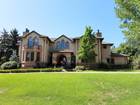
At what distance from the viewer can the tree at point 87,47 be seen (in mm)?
52906

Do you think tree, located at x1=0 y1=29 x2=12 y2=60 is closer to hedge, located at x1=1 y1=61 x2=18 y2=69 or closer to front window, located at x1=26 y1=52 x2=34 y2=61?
front window, located at x1=26 y1=52 x2=34 y2=61

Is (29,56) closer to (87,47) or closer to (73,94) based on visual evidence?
(87,47)

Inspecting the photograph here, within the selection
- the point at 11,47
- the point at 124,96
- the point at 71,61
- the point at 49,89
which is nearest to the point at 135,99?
the point at 124,96

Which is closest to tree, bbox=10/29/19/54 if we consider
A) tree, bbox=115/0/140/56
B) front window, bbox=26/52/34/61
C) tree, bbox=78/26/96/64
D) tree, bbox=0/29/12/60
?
tree, bbox=0/29/12/60

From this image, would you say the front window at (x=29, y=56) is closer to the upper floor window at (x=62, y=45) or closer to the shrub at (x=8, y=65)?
the shrub at (x=8, y=65)

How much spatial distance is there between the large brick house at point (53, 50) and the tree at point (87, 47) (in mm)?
5154

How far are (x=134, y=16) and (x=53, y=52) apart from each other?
37935mm

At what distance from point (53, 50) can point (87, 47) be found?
11209mm

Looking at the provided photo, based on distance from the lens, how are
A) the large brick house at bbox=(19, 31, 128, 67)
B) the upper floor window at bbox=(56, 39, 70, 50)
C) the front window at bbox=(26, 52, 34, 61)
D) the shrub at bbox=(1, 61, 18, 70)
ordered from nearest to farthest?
the shrub at bbox=(1, 61, 18, 70), the front window at bbox=(26, 52, 34, 61), the large brick house at bbox=(19, 31, 128, 67), the upper floor window at bbox=(56, 39, 70, 50)

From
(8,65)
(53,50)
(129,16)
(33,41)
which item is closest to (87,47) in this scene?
(53,50)

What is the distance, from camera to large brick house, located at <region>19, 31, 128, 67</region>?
58.6 m

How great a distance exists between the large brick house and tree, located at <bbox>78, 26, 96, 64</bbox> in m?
5.15

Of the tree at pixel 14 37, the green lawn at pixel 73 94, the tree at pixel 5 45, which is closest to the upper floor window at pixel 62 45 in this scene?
the tree at pixel 5 45

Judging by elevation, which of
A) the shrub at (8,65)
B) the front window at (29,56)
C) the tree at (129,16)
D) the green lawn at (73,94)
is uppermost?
the tree at (129,16)
